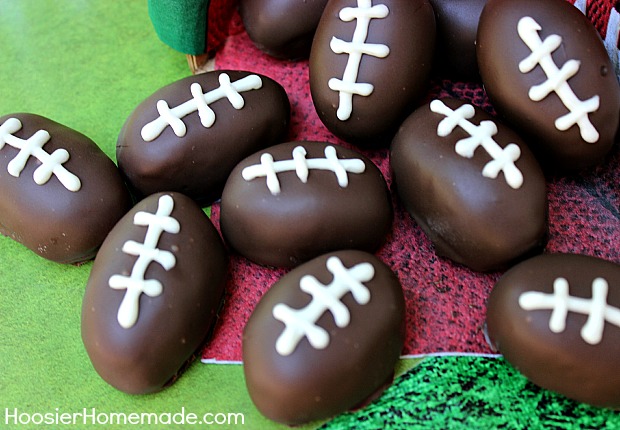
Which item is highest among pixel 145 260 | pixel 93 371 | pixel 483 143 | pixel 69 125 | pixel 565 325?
pixel 483 143

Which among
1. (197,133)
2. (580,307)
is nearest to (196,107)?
(197,133)

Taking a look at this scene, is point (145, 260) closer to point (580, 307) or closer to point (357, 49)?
point (357, 49)

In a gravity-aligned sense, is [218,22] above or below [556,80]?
below

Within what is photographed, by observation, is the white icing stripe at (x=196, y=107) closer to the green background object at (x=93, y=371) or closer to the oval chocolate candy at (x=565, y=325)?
the green background object at (x=93, y=371)

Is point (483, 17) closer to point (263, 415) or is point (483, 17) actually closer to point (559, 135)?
point (559, 135)

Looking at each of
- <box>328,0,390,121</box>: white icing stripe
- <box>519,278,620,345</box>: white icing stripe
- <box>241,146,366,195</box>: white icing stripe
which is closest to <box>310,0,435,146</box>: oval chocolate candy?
<box>328,0,390,121</box>: white icing stripe

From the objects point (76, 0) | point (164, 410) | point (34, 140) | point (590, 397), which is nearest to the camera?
point (590, 397)

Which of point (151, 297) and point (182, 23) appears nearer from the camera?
point (151, 297)

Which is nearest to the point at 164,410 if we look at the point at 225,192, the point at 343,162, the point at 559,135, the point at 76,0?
the point at 225,192
